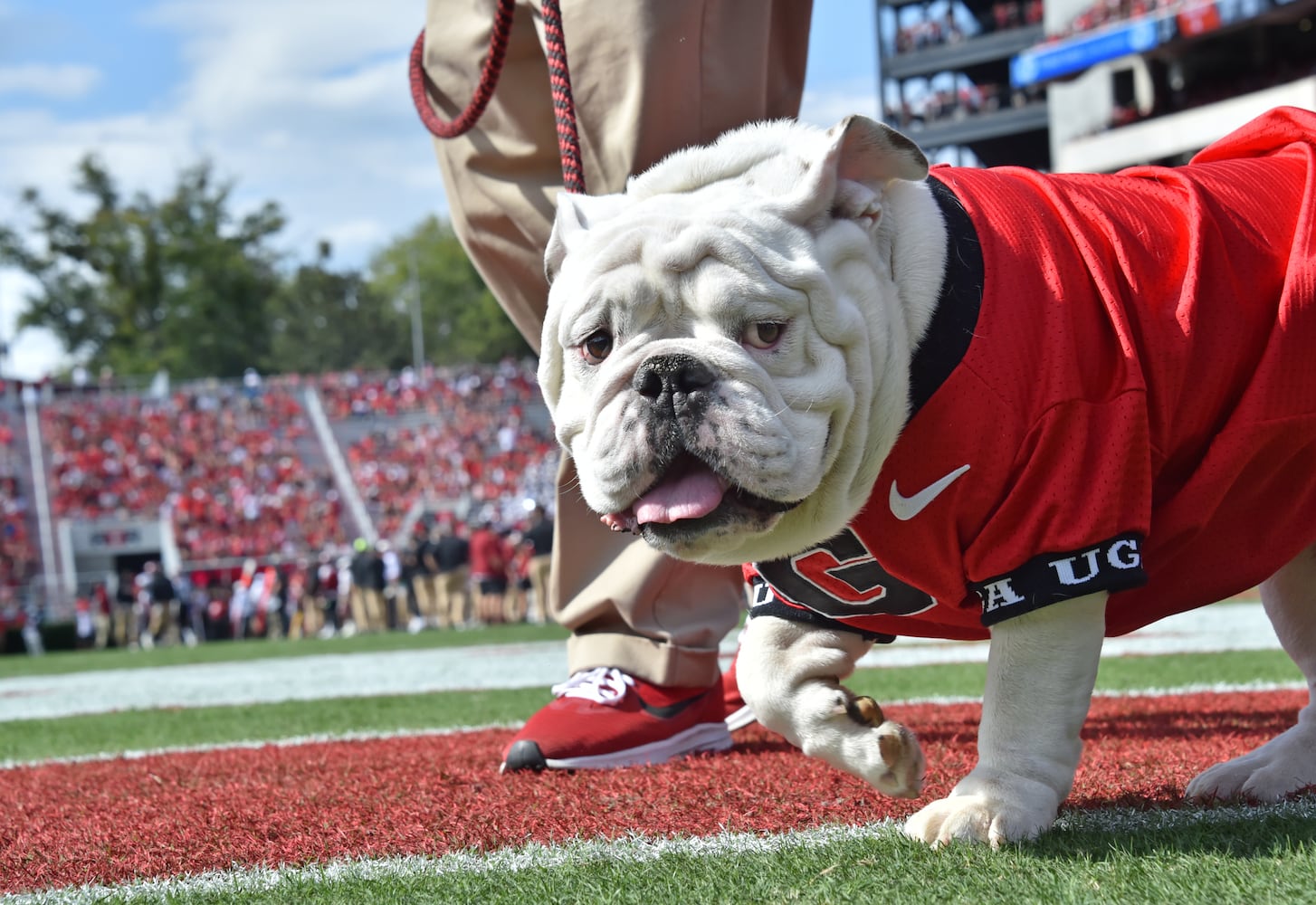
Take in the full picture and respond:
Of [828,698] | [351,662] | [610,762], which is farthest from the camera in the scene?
[351,662]

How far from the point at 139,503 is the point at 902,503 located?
32.5 meters

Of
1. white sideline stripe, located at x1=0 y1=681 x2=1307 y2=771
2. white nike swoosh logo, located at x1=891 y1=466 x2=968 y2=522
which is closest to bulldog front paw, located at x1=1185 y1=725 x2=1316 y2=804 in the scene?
white nike swoosh logo, located at x1=891 y1=466 x2=968 y2=522

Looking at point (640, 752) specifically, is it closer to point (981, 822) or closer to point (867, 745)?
point (867, 745)

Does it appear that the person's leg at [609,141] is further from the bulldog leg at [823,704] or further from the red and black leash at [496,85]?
the bulldog leg at [823,704]

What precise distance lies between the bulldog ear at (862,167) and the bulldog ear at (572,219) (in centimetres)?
38

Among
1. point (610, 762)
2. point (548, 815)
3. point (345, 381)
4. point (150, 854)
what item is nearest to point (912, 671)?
point (610, 762)

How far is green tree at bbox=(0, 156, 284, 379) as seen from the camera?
5675 cm

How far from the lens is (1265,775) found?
2.36 m

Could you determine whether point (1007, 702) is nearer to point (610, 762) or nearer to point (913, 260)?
point (913, 260)

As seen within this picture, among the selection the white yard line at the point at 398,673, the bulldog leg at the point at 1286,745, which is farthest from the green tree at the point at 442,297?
the bulldog leg at the point at 1286,745

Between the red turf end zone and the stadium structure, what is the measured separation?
27.0 m

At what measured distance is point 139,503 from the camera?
104 feet

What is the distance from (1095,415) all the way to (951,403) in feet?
0.74

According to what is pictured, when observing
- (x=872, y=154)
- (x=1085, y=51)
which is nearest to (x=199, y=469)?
(x=1085, y=51)
